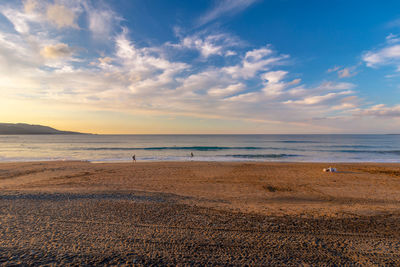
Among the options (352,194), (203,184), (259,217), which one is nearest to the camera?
(259,217)

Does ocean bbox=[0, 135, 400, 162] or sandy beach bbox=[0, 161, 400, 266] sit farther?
ocean bbox=[0, 135, 400, 162]

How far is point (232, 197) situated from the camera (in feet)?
32.8

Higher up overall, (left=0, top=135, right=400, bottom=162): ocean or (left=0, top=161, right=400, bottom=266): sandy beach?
(left=0, top=161, right=400, bottom=266): sandy beach

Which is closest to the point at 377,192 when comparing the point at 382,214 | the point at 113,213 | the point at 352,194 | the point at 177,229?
the point at 352,194

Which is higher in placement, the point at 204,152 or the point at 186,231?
the point at 186,231

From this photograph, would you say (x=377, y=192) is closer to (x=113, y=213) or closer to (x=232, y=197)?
(x=232, y=197)

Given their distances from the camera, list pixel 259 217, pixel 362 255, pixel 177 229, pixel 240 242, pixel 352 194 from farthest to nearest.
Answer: pixel 352 194 → pixel 259 217 → pixel 177 229 → pixel 240 242 → pixel 362 255

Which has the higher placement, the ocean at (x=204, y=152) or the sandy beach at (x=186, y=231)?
the sandy beach at (x=186, y=231)

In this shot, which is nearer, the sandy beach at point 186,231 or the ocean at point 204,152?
the sandy beach at point 186,231

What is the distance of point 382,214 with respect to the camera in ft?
23.0

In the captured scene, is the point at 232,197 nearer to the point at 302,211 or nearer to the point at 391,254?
the point at 302,211

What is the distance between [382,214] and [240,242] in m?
6.09

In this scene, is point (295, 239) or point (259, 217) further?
point (259, 217)

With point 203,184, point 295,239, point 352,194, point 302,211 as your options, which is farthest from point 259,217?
point 352,194
